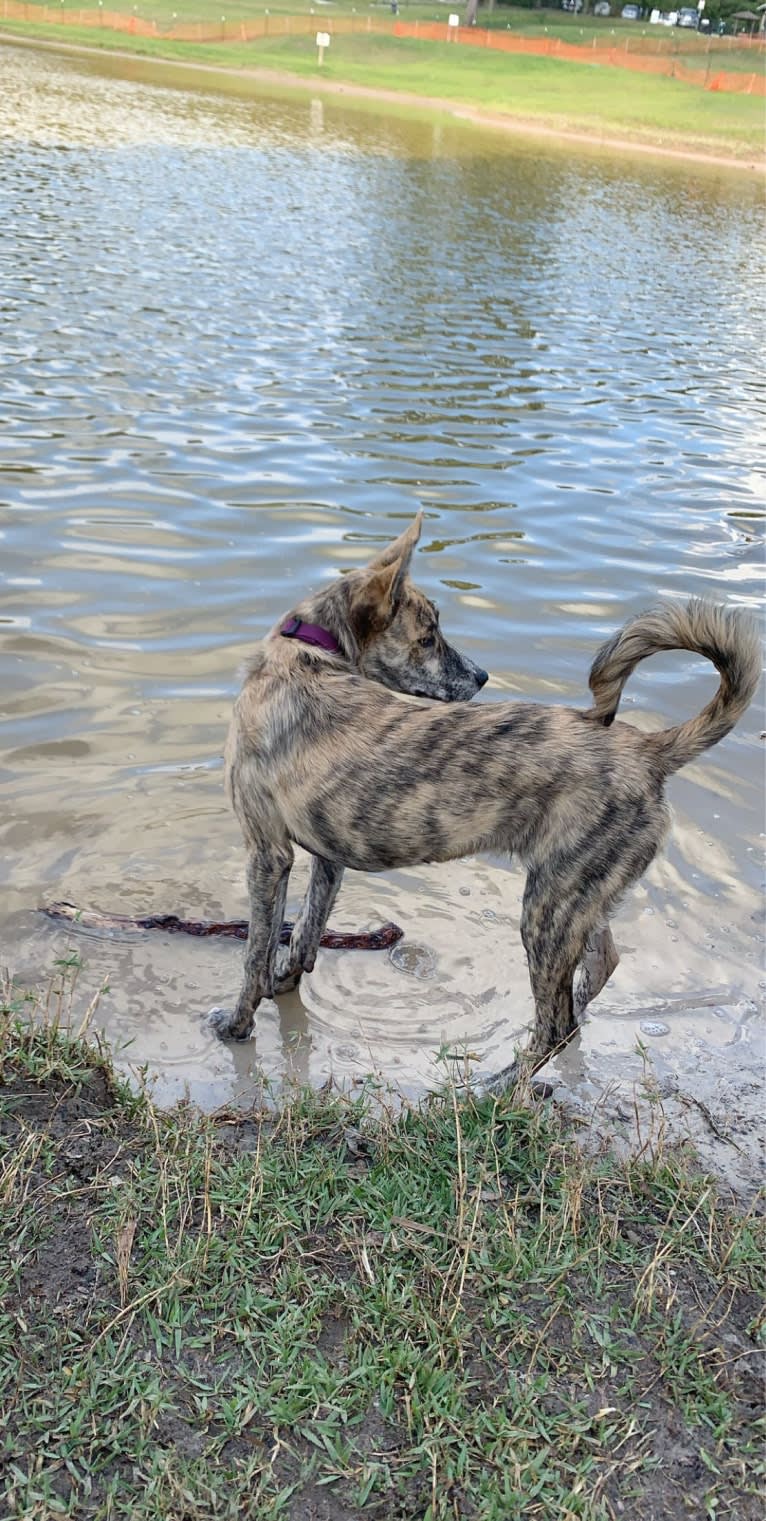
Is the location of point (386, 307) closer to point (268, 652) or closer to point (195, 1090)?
point (268, 652)

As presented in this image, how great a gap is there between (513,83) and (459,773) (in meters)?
56.4

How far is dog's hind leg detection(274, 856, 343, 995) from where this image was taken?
504 cm

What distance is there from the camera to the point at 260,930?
474cm

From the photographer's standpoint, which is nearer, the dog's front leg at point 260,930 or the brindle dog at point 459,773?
the brindle dog at point 459,773

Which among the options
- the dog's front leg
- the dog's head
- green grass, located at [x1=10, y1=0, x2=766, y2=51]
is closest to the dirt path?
green grass, located at [x1=10, y1=0, x2=766, y2=51]

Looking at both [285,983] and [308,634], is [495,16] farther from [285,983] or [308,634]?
[285,983]

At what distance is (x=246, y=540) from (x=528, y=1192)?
616cm

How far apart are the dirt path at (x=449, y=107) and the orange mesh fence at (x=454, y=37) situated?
31.9 feet

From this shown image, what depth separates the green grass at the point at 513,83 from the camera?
43812 mm

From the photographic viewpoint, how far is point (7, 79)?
33.2 meters

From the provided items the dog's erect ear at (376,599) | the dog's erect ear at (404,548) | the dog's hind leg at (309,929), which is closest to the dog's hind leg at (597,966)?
the dog's hind leg at (309,929)

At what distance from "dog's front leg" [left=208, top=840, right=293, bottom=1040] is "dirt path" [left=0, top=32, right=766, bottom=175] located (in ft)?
130

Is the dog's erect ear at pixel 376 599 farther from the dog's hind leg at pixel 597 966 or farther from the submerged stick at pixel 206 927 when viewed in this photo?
the dog's hind leg at pixel 597 966

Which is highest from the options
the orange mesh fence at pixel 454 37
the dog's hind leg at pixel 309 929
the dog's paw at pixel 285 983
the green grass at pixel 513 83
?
the orange mesh fence at pixel 454 37
